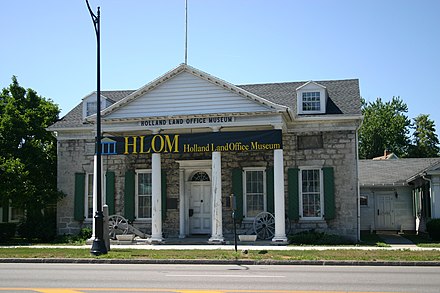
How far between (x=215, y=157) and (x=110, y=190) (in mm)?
6290

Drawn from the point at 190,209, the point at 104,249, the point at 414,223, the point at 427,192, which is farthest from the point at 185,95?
the point at 414,223

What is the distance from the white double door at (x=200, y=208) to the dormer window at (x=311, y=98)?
5504mm

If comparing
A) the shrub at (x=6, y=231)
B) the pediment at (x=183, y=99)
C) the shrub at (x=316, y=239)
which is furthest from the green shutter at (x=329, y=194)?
the shrub at (x=6, y=231)

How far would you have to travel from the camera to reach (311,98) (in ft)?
83.7

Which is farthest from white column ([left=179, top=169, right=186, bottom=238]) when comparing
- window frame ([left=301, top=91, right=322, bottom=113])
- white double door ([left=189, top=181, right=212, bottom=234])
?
window frame ([left=301, top=91, right=322, bottom=113])

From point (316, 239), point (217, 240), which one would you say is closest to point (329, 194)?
point (316, 239)

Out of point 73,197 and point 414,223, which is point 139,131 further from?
point 414,223

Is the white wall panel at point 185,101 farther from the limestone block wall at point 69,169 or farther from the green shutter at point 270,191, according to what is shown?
the limestone block wall at point 69,169

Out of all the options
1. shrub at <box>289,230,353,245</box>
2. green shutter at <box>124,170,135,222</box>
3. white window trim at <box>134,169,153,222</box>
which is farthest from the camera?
white window trim at <box>134,169,153,222</box>

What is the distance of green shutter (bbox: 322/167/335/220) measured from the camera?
79.9 feet

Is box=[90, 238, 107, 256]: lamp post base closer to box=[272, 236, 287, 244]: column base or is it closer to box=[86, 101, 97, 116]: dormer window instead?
box=[272, 236, 287, 244]: column base

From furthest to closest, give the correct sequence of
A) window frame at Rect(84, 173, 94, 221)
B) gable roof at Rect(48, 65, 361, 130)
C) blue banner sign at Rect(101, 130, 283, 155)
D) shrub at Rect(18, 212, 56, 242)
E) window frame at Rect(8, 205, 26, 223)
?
1. window frame at Rect(8, 205, 26, 223)
2. shrub at Rect(18, 212, 56, 242)
3. window frame at Rect(84, 173, 94, 221)
4. gable roof at Rect(48, 65, 361, 130)
5. blue banner sign at Rect(101, 130, 283, 155)

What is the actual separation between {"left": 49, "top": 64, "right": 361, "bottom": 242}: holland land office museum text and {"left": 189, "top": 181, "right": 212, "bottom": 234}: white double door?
0.15 feet

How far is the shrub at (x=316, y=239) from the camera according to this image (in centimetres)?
2277
